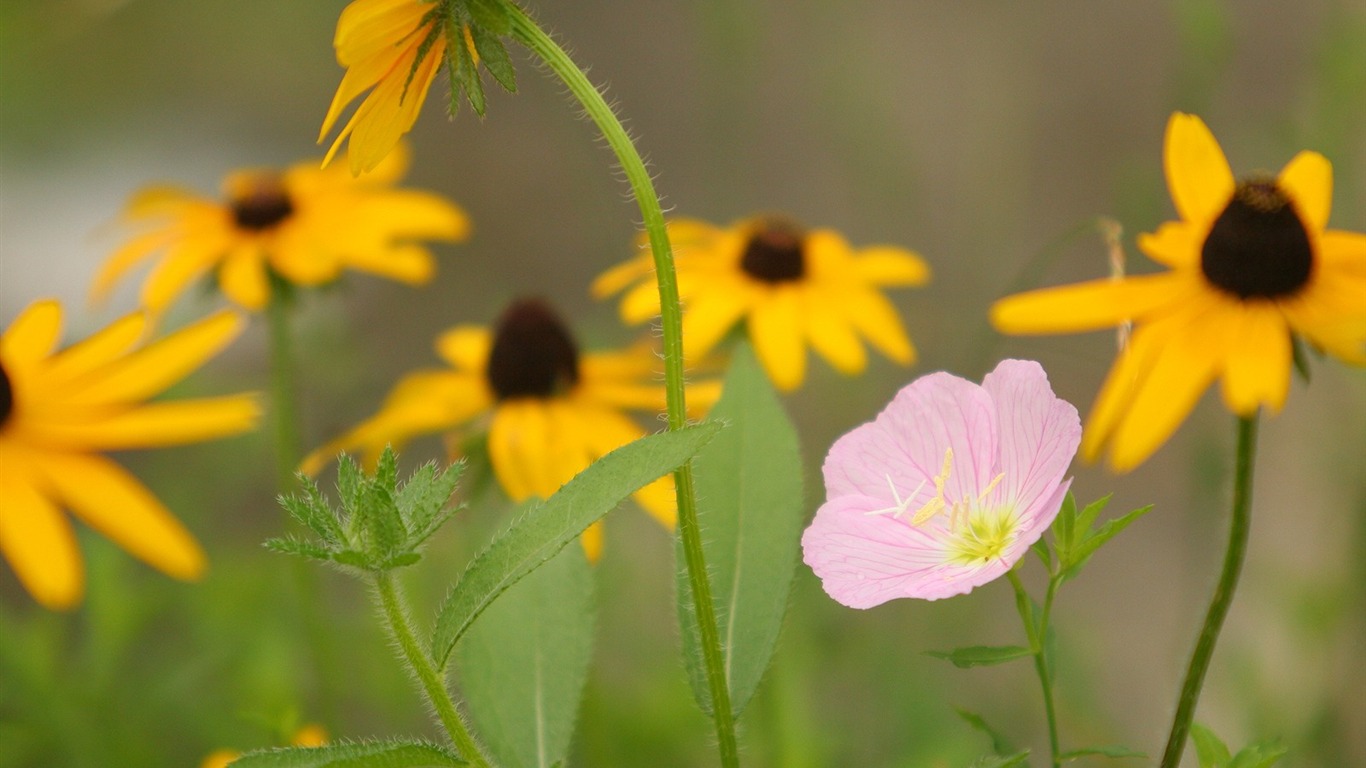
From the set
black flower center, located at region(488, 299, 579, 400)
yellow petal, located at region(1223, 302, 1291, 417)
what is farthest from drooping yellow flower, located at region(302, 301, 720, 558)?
yellow petal, located at region(1223, 302, 1291, 417)

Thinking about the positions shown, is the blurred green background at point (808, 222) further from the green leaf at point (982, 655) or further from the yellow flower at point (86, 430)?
the green leaf at point (982, 655)

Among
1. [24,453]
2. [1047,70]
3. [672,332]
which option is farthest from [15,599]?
[1047,70]

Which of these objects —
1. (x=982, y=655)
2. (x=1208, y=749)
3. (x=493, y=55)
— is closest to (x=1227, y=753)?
(x=1208, y=749)

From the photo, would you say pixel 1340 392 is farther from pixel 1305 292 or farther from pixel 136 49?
pixel 136 49

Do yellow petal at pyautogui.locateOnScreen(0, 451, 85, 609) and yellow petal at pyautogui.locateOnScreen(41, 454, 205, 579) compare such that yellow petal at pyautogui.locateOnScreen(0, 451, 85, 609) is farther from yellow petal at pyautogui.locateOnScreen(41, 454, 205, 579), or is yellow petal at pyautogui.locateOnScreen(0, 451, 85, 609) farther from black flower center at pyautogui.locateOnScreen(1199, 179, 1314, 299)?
black flower center at pyautogui.locateOnScreen(1199, 179, 1314, 299)

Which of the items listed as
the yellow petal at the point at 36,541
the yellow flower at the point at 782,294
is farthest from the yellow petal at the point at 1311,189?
the yellow petal at the point at 36,541

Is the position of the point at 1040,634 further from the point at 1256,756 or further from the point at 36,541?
the point at 36,541
